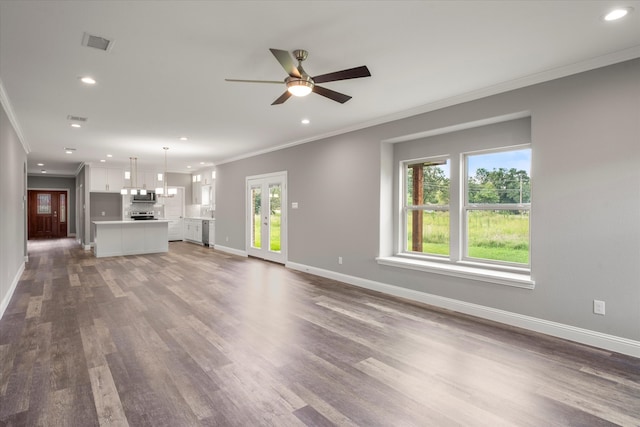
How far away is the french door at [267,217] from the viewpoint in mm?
7242

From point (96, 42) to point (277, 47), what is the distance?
147 cm

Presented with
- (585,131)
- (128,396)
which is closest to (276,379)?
(128,396)

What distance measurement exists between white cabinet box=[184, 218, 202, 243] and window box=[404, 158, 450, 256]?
7.90m

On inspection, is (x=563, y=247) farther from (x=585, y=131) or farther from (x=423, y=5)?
(x=423, y=5)

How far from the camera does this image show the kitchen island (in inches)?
327

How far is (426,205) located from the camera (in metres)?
4.94

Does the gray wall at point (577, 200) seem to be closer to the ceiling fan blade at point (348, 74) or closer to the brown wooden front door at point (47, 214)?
the ceiling fan blade at point (348, 74)

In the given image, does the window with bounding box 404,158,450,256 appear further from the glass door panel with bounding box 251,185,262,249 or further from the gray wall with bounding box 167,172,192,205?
the gray wall with bounding box 167,172,192,205

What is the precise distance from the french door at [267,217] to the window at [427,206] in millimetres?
2875

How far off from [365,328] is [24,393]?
9.16 ft

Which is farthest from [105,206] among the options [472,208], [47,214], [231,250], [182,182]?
[472,208]

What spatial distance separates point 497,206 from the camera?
415 centimetres

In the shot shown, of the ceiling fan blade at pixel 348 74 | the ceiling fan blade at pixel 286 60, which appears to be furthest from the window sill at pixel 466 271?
the ceiling fan blade at pixel 286 60

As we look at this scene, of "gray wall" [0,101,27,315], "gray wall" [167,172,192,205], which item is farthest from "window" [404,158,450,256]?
"gray wall" [167,172,192,205]
